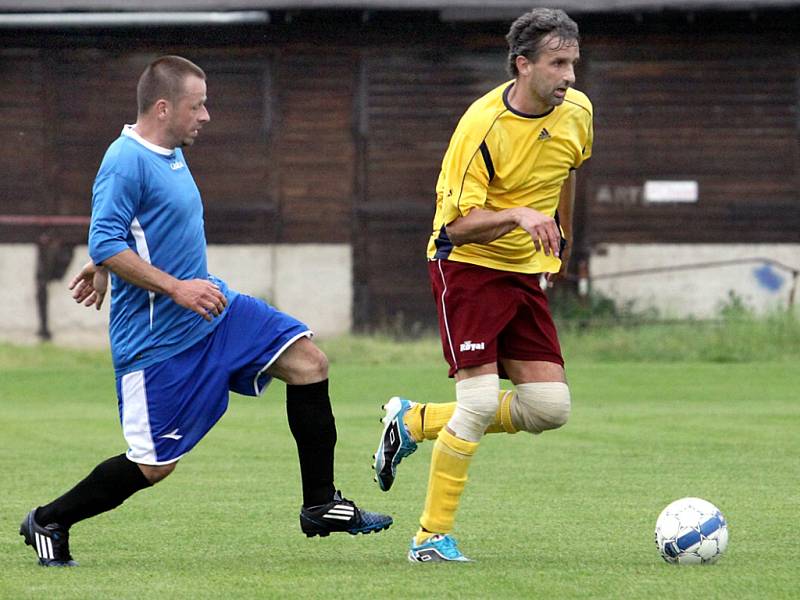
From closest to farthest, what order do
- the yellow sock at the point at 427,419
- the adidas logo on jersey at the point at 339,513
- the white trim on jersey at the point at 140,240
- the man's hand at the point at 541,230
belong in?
1. the man's hand at the point at 541,230
2. the white trim on jersey at the point at 140,240
3. the adidas logo on jersey at the point at 339,513
4. the yellow sock at the point at 427,419

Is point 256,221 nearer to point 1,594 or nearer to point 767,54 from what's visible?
point 767,54

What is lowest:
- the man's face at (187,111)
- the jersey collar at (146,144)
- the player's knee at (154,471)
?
the player's knee at (154,471)

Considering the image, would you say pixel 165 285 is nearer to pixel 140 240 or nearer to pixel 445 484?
pixel 140 240

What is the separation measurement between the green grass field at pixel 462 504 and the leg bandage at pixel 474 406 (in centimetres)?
54

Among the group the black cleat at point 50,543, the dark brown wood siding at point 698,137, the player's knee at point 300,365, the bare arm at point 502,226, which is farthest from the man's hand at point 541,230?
the dark brown wood siding at point 698,137

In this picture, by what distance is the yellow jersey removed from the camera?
688 cm

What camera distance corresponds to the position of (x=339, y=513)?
22.9ft

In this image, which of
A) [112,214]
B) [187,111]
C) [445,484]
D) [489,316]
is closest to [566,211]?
[489,316]

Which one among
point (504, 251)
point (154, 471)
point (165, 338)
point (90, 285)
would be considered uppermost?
point (504, 251)

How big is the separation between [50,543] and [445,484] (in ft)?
5.43

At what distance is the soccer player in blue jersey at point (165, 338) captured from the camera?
6.78m

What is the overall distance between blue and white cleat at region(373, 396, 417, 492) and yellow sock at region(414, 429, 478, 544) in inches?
38.7

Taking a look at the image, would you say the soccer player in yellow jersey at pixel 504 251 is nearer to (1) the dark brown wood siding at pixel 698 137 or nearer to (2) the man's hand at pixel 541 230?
(2) the man's hand at pixel 541 230

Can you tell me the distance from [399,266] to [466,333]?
1589 centimetres
